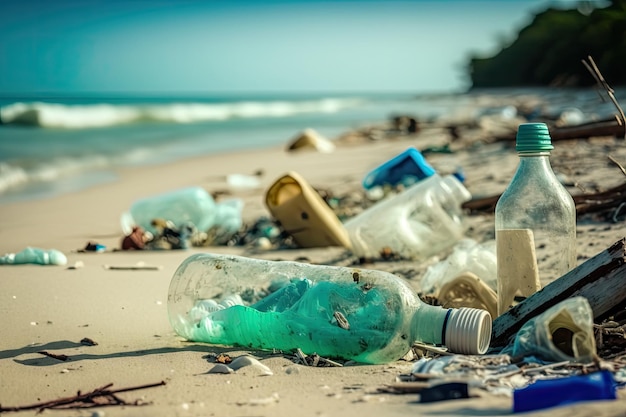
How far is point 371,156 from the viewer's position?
9.27 m

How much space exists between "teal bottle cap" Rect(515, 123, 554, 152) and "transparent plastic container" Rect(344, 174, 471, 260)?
1547 mm

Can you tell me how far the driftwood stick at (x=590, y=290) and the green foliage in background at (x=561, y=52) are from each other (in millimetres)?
19532

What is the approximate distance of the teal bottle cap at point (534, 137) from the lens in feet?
8.39

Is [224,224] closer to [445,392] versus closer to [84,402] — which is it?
[84,402]

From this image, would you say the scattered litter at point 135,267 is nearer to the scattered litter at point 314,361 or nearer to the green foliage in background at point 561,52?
the scattered litter at point 314,361

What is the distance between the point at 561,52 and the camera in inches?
1347

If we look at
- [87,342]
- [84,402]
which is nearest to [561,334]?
[84,402]

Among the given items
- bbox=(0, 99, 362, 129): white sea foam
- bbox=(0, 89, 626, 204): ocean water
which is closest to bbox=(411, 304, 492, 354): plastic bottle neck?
bbox=(0, 89, 626, 204): ocean water

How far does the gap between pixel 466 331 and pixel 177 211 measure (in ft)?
10.9

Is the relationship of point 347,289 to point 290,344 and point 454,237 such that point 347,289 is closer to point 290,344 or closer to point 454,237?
point 290,344

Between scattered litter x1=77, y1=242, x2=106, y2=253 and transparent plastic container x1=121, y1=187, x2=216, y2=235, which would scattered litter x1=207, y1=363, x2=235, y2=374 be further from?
transparent plastic container x1=121, y1=187, x2=216, y2=235

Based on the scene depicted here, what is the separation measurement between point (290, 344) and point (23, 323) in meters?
1.11

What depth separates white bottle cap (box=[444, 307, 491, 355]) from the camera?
87.0 inches

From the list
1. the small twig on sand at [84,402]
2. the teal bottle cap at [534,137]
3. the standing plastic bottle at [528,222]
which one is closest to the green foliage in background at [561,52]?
the standing plastic bottle at [528,222]
